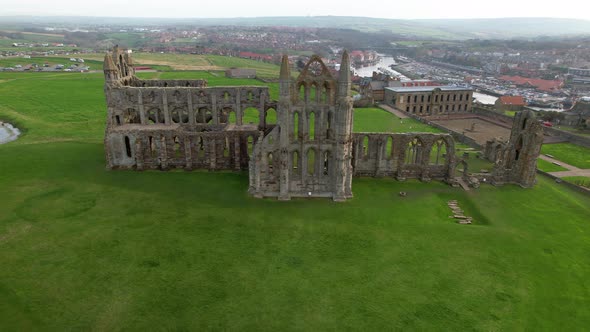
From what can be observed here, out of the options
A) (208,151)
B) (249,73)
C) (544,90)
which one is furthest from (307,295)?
(544,90)

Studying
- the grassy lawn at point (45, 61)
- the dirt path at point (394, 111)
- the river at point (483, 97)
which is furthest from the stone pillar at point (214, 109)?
the grassy lawn at point (45, 61)

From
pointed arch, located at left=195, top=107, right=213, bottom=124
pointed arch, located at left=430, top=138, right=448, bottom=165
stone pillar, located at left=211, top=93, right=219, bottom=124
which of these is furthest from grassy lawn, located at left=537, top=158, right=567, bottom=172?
pointed arch, located at left=195, top=107, right=213, bottom=124

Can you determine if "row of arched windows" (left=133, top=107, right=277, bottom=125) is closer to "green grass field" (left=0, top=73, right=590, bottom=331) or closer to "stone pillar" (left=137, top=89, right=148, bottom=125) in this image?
"stone pillar" (left=137, top=89, right=148, bottom=125)

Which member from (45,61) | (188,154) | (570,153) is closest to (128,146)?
(188,154)

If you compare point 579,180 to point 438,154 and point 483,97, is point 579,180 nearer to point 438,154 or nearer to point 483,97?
point 438,154

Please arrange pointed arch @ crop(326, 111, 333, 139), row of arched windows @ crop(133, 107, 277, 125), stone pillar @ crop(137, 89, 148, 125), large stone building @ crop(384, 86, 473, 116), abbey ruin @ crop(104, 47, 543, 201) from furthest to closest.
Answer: large stone building @ crop(384, 86, 473, 116) < row of arched windows @ crop(133, 107, 277, 125) < stone pillar @ crop(137, 89, 148, 125) < pointed arch @ crop(326, 111, 333, 139) < abbey ruin @ crop(104, 47, 543, 201)

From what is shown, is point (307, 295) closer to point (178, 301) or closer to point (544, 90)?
point (178, 301)
